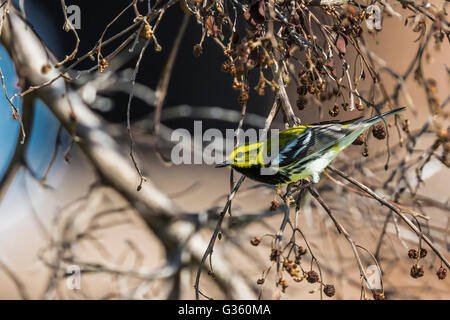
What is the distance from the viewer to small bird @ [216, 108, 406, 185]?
1.55 metres

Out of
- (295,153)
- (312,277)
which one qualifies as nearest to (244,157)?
(295,153)

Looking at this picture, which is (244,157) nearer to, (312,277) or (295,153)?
(295,153)

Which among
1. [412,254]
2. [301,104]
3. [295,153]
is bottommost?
[412,254]

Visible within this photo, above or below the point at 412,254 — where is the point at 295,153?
above

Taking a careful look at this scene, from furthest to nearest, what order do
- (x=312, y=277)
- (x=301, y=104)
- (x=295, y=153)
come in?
1. (x=295, y=153)
2. (x=301, y=104)
3. (x=312, y=277)

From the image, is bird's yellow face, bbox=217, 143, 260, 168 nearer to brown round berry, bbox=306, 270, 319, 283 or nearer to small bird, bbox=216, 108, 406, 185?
small bird, bbox=216, 108, 406, 185

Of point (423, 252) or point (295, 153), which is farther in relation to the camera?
point (295, 153)

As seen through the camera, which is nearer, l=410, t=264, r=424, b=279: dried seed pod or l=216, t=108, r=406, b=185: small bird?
l=410, t=264, r=424, b=279: dried seed pod

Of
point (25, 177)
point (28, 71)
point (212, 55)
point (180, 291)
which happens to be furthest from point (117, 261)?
point (212, 55)

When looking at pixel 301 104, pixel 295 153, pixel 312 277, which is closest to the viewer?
pixel 312 277

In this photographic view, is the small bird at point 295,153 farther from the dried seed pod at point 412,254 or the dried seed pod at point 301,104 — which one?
the dried seed pod at point 412,254

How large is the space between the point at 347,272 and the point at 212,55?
2.44m

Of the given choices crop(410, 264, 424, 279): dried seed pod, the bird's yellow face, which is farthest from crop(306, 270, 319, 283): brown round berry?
the bird's yellow face

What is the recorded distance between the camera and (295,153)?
1.58 meters
